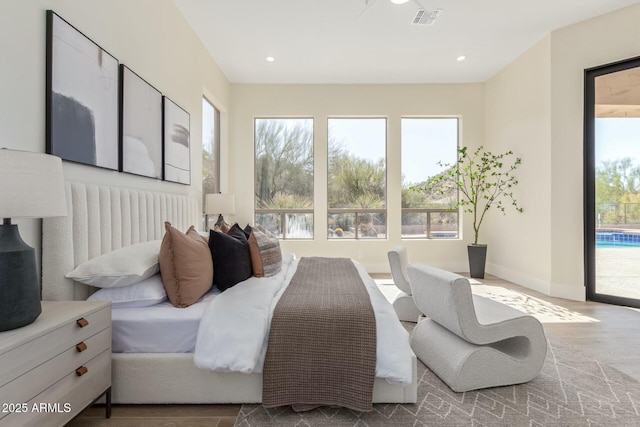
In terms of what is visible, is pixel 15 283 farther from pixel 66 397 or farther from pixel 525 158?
pixel 525 158

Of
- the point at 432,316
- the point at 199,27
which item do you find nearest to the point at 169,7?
the point at 199,27

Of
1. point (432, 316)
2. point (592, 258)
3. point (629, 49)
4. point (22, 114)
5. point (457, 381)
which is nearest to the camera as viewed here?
point (22, 114)

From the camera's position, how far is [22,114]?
5.38ft

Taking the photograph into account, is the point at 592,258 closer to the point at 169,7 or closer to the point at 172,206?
the point at 172,206

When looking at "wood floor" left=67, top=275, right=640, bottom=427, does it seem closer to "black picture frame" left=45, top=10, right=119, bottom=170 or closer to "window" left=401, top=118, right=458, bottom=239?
"window" left=401, top=118, right=458, bottom=239

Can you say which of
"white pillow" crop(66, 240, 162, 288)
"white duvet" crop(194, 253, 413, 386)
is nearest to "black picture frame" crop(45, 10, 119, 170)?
"white pillow" crop(66, 240, 162, 288)

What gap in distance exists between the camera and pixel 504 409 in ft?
5.79

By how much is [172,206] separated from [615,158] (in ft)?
15.6

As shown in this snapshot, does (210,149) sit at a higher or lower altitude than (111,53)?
lower

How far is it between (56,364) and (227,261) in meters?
1.02

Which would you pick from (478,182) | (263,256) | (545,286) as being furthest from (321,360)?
(478,182)

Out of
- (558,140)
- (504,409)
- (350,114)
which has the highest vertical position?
(350,114)

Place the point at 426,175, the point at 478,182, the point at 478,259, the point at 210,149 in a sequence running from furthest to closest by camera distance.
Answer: the point at 426,175 → the point at 478,182 → the point at 478,259 → the point at 210,149

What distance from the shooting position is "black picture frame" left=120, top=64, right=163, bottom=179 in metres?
2.44
